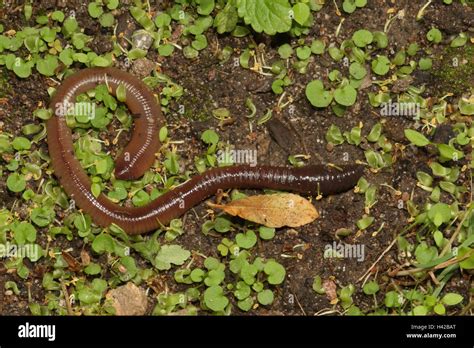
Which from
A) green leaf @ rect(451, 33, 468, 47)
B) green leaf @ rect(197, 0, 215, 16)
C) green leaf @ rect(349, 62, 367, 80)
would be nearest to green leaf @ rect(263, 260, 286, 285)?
green leaf @ rect(349, 62, 367, 80)

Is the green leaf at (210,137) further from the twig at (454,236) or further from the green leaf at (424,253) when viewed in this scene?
the twig at (454,236)

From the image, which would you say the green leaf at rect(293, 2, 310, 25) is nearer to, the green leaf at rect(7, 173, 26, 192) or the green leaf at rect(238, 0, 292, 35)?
the green leaf at rect(238, 0, 292, 35)

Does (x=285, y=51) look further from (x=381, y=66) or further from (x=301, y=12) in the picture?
(x=381, y=66)

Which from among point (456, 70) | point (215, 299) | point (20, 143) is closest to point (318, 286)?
point (215, 299)

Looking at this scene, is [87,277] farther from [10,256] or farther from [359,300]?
[359,300]

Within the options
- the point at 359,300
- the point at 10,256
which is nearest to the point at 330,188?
the point at 359,300
